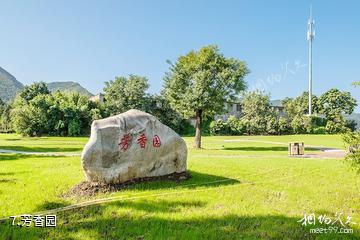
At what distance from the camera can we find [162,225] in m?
6.05

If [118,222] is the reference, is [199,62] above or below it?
above

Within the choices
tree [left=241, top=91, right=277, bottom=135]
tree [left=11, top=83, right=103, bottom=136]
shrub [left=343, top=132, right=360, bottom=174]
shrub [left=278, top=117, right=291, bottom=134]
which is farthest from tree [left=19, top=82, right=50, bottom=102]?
shrub [left=343, top=132, right=360, bottom=174]

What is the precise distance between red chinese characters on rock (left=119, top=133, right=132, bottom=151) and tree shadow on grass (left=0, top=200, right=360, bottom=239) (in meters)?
2.08

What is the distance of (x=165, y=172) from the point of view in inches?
395

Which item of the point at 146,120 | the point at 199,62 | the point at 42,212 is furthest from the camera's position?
the point at 199,62

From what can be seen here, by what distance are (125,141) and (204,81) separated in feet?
54.8

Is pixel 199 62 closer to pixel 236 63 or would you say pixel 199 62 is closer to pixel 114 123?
pixel 236 63

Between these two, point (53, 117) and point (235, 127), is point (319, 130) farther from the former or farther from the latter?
point (53, 117)

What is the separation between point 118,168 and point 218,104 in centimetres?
1770

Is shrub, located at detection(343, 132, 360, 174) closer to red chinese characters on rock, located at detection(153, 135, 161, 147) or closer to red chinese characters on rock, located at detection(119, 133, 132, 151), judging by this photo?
red chinese characters on rock, located at detection(153, 135, 161, 147)

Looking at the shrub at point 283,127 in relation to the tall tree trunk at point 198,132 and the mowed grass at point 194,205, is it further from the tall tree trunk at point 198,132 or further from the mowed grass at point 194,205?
the mowed grass at point 194,205

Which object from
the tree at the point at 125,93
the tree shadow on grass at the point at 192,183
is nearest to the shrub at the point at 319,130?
the tree at the point at 125,93

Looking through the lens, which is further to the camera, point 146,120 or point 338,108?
point 338,108

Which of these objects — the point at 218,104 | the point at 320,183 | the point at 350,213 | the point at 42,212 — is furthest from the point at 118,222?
the point at 218,104
